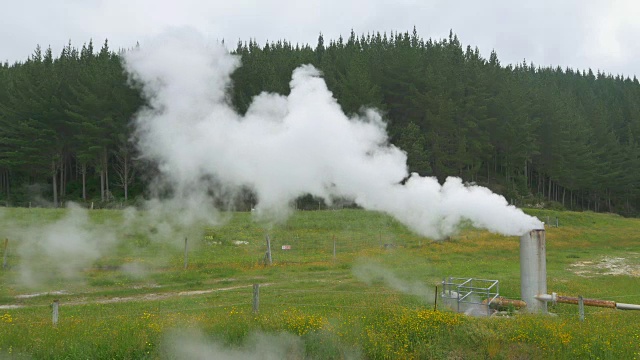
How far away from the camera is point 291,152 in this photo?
25141 millimetres

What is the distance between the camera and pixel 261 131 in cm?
2609

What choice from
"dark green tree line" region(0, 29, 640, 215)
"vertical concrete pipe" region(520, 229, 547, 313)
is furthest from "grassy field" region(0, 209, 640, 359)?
"dark green tree line" region(0, 29, 640, 215)

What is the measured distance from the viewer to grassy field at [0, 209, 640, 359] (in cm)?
1485

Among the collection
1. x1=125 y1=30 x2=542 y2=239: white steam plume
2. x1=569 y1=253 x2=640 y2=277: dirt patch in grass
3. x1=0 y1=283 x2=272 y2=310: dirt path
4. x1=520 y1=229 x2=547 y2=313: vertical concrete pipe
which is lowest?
x1=569 y1=253 x2=640 y2=277: dirt patch in grass

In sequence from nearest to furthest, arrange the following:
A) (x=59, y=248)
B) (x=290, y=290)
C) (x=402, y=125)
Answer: (x=290, y=290) < (x=59, y=248) < (x=402, y=125)

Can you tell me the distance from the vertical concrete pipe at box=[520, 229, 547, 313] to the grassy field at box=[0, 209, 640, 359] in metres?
1.67

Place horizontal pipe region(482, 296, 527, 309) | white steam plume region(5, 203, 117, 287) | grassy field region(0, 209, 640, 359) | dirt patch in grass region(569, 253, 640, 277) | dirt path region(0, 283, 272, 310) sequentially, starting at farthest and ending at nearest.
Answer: dirt patch in grass region(569, 253, 640, 277) → white steam plume region(5, 203, 117, 287) → dirt path region(0, 283, 272, 310) → horizontal pipe region(482, 296, 527, 309) → grassy field region(0, 209, 640, 359)

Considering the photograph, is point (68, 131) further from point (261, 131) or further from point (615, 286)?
point (615, 286)

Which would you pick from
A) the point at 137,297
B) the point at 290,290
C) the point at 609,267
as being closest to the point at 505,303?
the point at 290,290

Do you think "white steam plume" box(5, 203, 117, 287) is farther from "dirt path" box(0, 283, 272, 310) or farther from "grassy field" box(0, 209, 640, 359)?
"dirt path" box(0, 283, 272, 310)

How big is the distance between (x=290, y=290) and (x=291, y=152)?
21.2 ft

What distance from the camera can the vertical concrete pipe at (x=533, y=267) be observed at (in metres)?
20.0

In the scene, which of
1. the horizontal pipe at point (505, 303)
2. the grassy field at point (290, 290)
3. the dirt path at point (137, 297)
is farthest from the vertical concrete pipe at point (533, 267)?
the dirt path at point (137, 297)

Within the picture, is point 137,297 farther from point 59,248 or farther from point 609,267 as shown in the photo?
point 609,267
